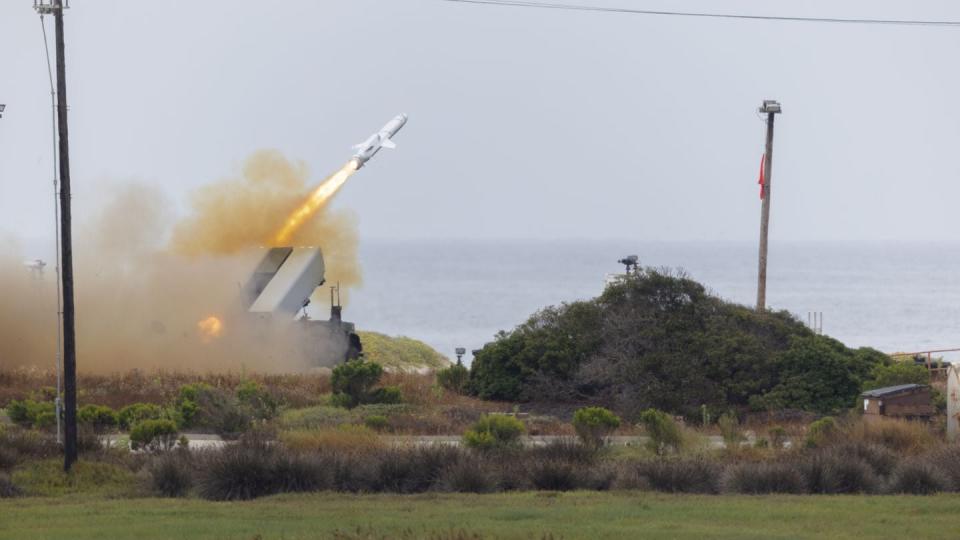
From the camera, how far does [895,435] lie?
83.1ft

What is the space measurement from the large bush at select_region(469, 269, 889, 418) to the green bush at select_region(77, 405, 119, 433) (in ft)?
35.0

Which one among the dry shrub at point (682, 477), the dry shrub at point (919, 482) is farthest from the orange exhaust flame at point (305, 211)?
the dry shrub at point (919, 482)

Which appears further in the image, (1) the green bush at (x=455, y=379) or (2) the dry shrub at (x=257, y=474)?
(1) the green bush at (x=455, y=379)

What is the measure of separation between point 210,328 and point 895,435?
24.3 meters

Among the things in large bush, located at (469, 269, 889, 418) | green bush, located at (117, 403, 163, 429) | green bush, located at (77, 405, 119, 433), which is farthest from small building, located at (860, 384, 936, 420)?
green bush, located at (77, 405, 119, 433)

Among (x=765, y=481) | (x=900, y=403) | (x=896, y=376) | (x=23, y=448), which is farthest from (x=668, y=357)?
(x=23, y=448)

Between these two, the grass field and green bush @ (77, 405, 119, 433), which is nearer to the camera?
the grass field

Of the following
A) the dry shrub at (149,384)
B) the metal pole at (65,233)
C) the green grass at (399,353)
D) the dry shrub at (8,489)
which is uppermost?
the metal pole at (65,233)

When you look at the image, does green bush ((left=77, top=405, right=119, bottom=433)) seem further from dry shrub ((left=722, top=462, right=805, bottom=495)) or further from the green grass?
the green grass

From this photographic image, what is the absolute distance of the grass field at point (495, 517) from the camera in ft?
55.9

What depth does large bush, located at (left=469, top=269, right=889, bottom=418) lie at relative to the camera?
112 feet

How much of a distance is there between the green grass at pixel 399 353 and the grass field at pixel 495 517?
33.8 meters

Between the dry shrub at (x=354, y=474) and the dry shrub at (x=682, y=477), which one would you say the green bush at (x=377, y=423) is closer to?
the dry shrub at (x=354, y=474)

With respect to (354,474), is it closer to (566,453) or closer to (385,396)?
(566,453)
